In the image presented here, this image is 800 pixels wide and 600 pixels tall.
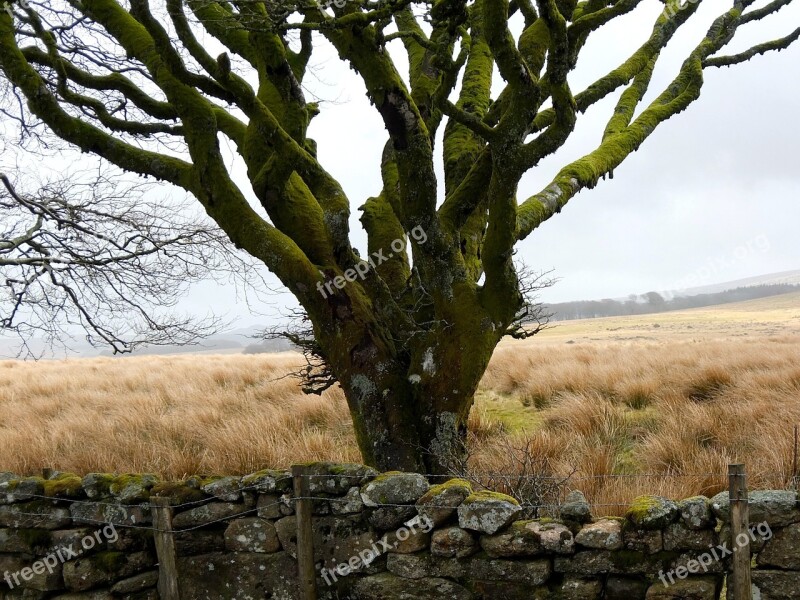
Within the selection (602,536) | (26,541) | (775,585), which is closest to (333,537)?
(602,536)

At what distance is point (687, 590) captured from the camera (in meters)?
3.46

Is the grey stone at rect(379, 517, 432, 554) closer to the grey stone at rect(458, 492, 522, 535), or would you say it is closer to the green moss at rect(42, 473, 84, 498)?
the grey stone at rect(458, 492, 522, 535)

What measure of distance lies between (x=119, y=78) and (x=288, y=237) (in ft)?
8.28

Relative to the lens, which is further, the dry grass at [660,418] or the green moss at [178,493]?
the dry grass at [660,418]

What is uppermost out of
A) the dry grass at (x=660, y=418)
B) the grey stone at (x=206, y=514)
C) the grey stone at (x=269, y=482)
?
the grey stone at (x=269, y=482)

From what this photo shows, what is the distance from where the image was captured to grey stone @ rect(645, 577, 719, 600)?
135 inches

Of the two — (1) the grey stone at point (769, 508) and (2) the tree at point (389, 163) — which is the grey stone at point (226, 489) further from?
(1) the grey stone at point (769, 508)

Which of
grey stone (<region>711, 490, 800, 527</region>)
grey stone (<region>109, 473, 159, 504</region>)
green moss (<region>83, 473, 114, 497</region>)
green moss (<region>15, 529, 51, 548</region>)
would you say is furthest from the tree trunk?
green moss (<region>15, 529, 51, 548</region>)

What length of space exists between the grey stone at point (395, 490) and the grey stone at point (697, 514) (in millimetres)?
1543

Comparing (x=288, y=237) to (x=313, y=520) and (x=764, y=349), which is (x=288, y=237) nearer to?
(x=313, y=520)

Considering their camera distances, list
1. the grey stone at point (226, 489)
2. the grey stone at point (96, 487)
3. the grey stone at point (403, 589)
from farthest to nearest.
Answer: the grey stone at point (96, 487)
the grey stone at point (226, 489)
the grey stone at point (403, 589)

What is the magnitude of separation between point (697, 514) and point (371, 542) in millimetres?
2004

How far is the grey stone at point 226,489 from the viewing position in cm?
443

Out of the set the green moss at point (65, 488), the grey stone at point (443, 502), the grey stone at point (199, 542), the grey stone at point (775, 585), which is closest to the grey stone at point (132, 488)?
the green moss at point (65, 488)
